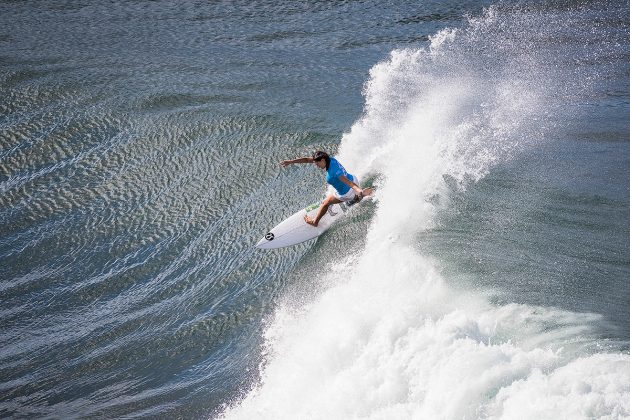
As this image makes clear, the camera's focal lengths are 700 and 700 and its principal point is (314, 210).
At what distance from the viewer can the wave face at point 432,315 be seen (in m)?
9.82

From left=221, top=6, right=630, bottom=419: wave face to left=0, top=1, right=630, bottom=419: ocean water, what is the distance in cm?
5

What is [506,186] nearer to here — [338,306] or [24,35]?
[338,306]

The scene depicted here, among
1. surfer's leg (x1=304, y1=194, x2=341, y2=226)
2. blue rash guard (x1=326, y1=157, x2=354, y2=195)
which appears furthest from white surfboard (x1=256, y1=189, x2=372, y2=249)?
blue rash guard (x1=326, y1=157, x2=354, y2=195)

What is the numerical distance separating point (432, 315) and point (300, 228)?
4917 millimetres

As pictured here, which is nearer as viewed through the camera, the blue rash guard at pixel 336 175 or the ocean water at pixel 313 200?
the ocean water at pixel 313 200

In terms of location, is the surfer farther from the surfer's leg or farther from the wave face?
the wave face

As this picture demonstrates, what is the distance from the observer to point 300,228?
624 inches

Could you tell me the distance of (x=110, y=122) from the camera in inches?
837

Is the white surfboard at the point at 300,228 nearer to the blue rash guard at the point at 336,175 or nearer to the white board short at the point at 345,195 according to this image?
the white board short at the point at 345,195

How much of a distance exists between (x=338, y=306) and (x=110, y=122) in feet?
37.3

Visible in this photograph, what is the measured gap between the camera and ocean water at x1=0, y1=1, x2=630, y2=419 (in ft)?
37.2

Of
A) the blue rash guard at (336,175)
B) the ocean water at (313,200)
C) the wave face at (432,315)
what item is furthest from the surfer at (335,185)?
the wave face at (432,315)

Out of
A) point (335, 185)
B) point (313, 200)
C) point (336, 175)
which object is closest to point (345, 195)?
point (335, 185)

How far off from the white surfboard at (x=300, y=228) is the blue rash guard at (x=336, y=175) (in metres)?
0.63
